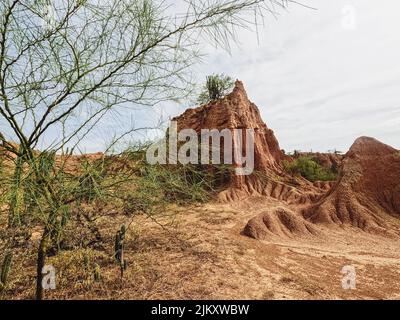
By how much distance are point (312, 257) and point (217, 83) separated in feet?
52.7

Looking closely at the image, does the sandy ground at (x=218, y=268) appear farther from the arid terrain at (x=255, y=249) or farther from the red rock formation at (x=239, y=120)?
the red rock formation at (x=239, y=120)

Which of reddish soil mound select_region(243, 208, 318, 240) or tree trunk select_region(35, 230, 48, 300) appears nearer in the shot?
tree trunk select_region(35, 230, 48, 300)

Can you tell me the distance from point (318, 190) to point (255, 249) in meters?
14.3

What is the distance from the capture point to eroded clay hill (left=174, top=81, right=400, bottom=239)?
33.6ft

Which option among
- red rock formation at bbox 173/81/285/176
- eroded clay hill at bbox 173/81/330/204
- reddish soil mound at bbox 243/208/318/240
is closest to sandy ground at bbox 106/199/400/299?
reddish soil mound at bbox 243/208/318/240

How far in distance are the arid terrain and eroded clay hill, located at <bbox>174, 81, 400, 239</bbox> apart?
45 mm

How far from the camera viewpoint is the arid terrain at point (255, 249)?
477 centimetres

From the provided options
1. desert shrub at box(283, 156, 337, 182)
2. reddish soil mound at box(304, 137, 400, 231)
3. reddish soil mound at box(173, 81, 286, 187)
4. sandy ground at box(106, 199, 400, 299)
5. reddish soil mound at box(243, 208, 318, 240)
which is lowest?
sandy ground at box(106, 199, 400, 299)

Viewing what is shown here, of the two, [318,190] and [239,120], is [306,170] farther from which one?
[239,120]

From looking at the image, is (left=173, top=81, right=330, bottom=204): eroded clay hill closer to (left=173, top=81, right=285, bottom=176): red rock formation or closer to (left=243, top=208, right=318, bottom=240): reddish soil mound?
(left=173, top=81, right=285, bottom=176): red rock formation

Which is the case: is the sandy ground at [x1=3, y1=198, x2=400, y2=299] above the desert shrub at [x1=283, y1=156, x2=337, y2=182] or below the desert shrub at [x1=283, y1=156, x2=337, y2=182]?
below
